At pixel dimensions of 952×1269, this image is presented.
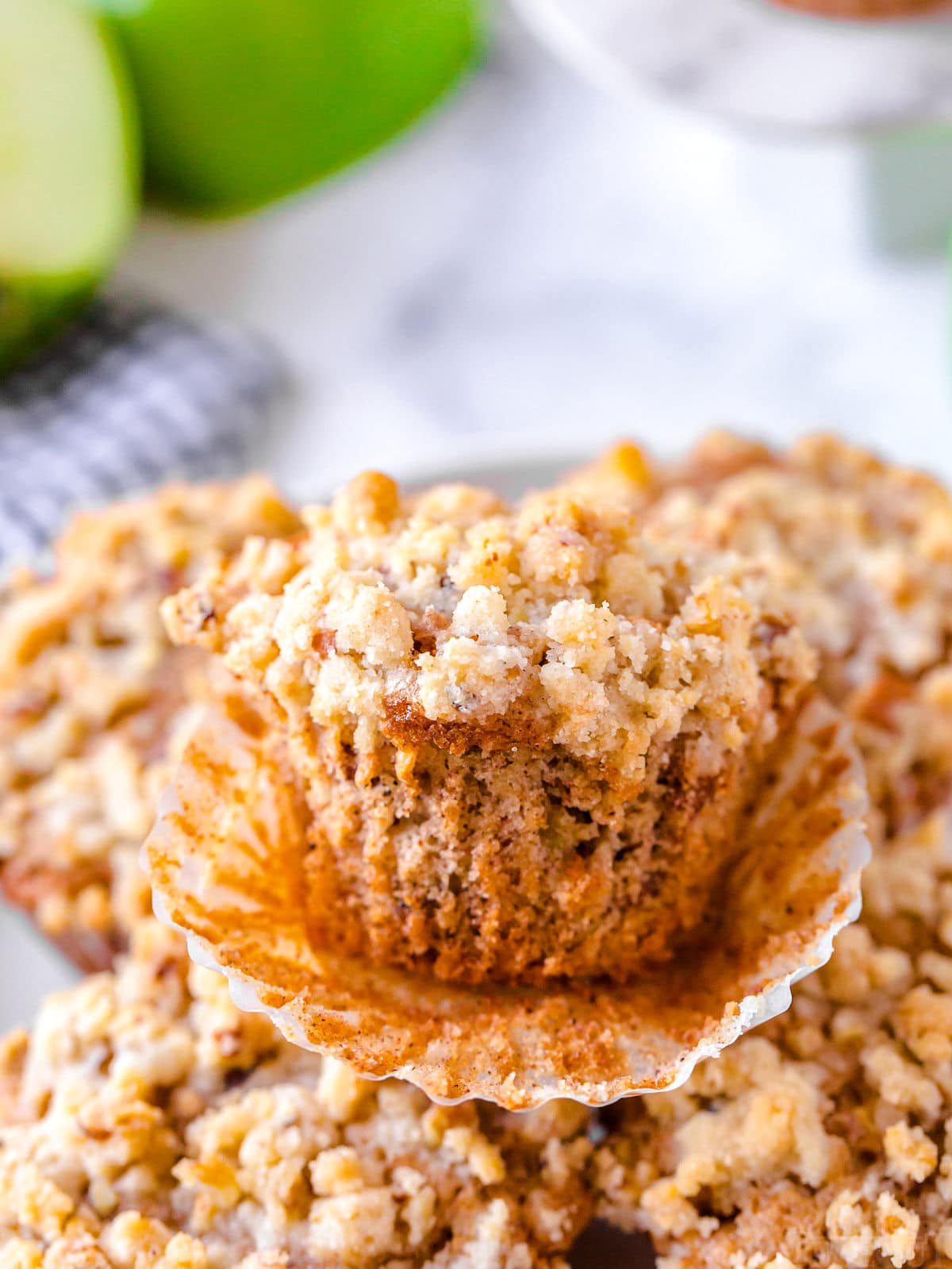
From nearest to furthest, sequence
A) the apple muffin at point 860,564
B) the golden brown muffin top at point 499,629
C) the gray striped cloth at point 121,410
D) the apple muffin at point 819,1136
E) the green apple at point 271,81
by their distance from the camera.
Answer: the golden brown muffin top at point 499,629, the apple muffin at point 819,1136, the apple muffin at point 860,564, the gray striped cloth at point 121,410, the green apple at point 271,81

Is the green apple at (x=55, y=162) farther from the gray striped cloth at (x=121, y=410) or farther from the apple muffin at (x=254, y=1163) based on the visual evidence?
the apple muffin at (x=254, y=1163)

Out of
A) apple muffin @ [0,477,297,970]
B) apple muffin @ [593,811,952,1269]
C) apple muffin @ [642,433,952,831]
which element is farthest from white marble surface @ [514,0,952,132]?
apple muffin @ [593,811,952,1269]

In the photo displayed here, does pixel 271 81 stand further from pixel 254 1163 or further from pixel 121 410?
pixel 254 1163

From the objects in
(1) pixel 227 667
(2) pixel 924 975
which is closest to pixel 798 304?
(2) pixel 924 975

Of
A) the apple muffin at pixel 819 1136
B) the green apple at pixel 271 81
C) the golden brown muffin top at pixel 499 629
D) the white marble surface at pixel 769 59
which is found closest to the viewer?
the golden brown muffin top at pixel 499 629

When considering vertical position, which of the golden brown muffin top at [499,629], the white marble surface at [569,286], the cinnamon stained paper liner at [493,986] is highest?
the golden brown muffin top at [499,629]

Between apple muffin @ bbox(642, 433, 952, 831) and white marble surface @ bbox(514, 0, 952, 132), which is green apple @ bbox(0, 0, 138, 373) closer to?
white marble surface @ bbox(514, 0, 952, 132)

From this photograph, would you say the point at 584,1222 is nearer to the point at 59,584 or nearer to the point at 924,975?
the point at 924,975

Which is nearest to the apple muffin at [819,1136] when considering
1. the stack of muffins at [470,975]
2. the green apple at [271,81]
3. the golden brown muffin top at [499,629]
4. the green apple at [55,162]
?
the stack of muffins at [470,975]
